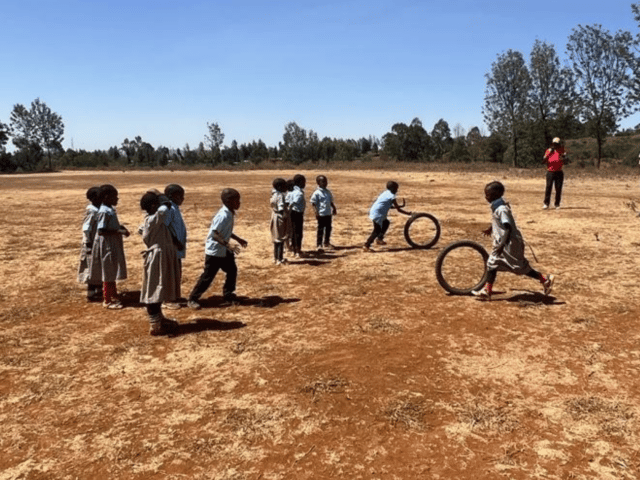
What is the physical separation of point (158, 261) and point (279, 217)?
3.49 metres

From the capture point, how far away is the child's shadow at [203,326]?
5738 mm

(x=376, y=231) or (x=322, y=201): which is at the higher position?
(x=322, y=201)

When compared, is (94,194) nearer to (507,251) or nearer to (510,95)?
(507,251)

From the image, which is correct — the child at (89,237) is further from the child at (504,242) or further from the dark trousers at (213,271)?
the child at (504,242)

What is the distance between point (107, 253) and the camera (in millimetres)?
6645

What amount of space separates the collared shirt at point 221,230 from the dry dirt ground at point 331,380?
0.86 m

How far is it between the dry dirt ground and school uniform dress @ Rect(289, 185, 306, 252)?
3.52ft

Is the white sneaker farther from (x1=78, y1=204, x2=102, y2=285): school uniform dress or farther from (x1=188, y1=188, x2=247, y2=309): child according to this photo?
(x1=78, y1=204, x2=102, y2=285): school uniform dress

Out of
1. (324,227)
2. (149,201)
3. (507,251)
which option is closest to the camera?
(149,201)

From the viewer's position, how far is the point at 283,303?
22.4 feet

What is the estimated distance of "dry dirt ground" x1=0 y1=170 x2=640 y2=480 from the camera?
3.31 m

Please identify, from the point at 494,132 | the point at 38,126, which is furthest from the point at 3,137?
the point at 494,132

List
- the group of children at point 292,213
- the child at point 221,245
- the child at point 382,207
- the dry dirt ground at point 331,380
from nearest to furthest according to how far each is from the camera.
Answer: the dry dirt ground at point 331,380 < the child at point 221,245 < the group of children at point 292,213 < the child at point 382,207


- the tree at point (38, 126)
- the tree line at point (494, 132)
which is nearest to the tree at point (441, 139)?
the tree line at point (494, 132)
